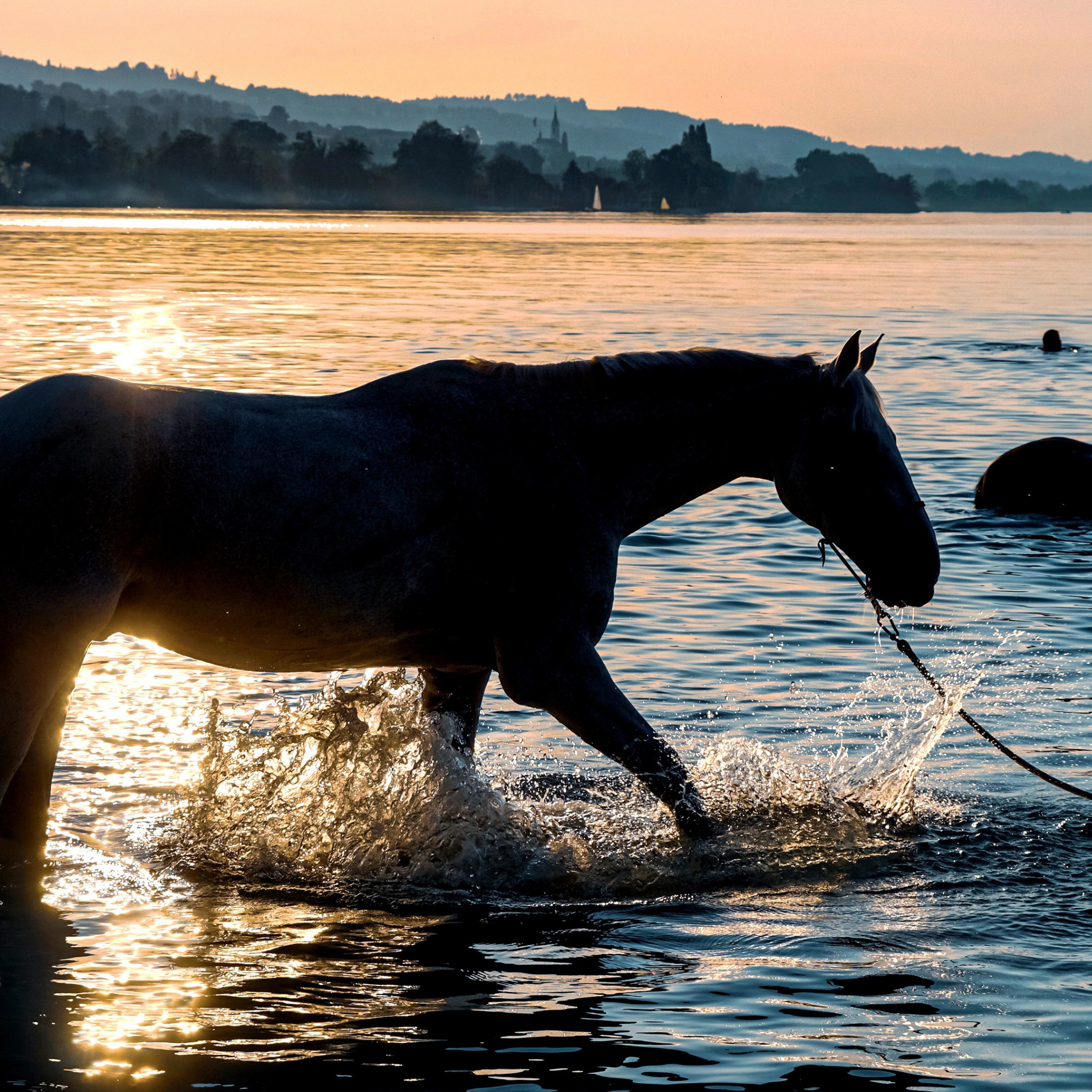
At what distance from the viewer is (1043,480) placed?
51.8 ft

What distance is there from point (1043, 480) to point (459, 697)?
1041 centimetres

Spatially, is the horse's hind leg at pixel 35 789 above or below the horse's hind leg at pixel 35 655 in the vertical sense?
below

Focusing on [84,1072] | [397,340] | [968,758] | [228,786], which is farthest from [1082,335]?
[84,1072]

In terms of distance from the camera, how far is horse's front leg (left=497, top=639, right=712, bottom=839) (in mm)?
6312

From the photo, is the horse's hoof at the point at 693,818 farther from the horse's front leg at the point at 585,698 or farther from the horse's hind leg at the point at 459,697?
the horse's hind leg at the point at 459,697

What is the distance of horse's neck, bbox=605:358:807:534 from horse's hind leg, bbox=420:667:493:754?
1010 millimetres

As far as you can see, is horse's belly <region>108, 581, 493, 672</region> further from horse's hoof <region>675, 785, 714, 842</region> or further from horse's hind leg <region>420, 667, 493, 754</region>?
horse's hoof <region>675, 785, 714, 842</region>

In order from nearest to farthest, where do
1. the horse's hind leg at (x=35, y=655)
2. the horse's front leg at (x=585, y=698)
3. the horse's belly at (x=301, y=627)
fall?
the horse's hind leg at (x=35, y=655) < the horse's belly at (x=301, y=627) < the horse's front leg at (x=585, y=698)

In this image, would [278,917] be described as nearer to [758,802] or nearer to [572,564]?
[572,564]

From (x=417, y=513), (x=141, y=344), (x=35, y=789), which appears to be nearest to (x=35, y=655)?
(x=35, y=789)

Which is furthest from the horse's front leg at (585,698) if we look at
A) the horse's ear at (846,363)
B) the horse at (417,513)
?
the horse's ear at (846,363)

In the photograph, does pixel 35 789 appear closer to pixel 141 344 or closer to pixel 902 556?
pixel 902 556

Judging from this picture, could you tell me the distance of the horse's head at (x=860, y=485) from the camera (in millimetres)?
6562

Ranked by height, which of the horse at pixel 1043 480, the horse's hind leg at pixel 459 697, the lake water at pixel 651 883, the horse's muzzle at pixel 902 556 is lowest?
the lake water at pixel 651 883
